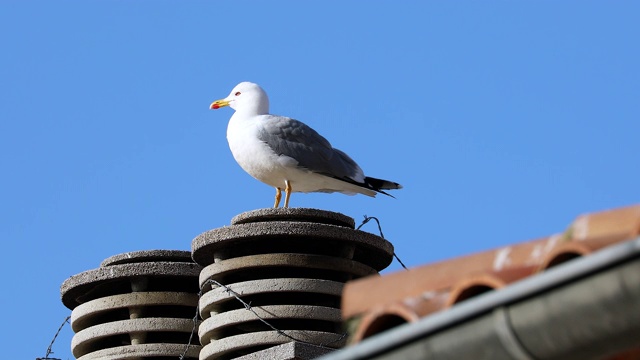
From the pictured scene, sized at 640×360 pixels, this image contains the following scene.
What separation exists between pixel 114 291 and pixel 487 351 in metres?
8.27

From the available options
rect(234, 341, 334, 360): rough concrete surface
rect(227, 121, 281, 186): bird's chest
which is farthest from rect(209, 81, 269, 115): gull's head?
rect(234, 341, 334, 360): rough concrete surface

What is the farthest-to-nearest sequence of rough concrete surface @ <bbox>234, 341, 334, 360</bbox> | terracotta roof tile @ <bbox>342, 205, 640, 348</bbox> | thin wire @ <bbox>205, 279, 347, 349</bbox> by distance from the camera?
thin wire @ <bbox>205, 279, 347, 349</bbox> → rough concrete surface @ <bbox>234, 341, 334, 360</bbox> → terracotta roof tile @ <bbox>342, 205, 640, 348</bbox>

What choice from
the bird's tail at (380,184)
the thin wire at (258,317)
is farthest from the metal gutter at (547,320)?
the bird's tail at (380,184)

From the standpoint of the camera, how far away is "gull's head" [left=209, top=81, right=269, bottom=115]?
15562mm

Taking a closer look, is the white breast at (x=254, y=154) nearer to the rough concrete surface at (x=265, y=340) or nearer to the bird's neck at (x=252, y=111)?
the bird's neck at (x=252, y=111)

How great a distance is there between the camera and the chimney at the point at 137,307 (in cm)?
1266

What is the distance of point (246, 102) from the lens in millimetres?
15672

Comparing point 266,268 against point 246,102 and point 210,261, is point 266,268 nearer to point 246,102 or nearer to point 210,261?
point 210,261

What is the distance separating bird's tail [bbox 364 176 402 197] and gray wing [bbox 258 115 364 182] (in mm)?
145

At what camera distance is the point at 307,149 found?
14484mm

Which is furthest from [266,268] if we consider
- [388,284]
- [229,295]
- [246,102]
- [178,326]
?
[388,284]

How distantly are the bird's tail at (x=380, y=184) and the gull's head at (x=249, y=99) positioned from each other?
125 cm

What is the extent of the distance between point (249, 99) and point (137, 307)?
11.0 ft

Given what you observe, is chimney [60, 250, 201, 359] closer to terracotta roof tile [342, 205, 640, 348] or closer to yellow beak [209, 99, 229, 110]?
yellow beak [209, 99, 229, 110]
